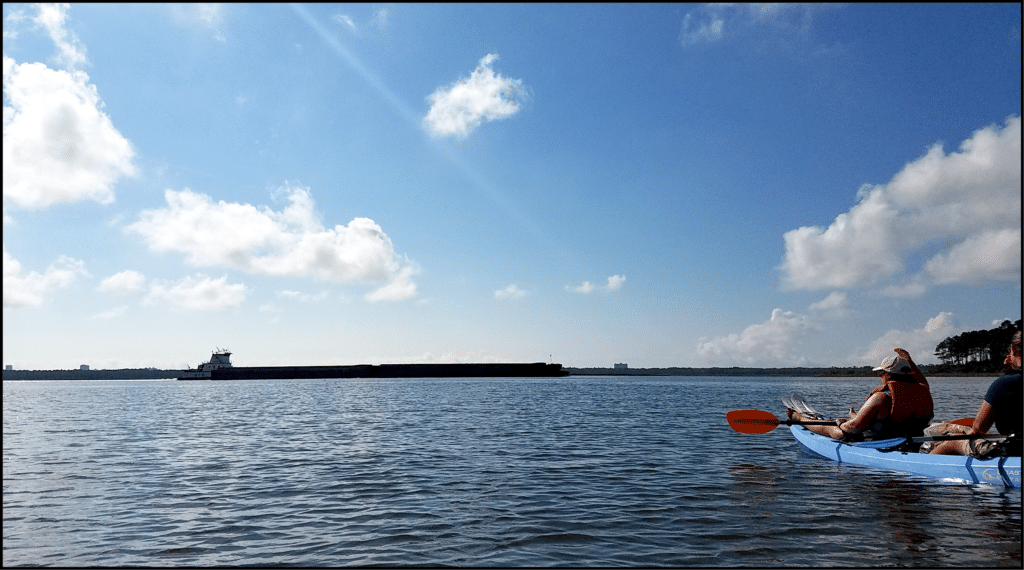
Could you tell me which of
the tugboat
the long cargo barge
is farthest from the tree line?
the tugboat

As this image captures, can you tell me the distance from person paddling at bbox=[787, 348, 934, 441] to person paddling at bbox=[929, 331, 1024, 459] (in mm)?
1833

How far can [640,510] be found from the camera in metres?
10.2

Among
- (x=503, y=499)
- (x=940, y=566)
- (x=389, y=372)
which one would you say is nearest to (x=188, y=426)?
(x=503, y=499)

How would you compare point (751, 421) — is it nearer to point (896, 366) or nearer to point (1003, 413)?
point (896, 366)

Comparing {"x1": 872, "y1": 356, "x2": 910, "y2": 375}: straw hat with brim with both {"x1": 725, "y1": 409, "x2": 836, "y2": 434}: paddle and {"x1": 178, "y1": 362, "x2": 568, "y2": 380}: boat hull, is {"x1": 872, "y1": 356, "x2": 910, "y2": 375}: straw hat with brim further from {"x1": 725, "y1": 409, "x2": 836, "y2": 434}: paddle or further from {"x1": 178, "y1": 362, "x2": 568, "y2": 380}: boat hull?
{"x1": 178, "y1": 362, "x2": 568, "y2": 380}: boat hull

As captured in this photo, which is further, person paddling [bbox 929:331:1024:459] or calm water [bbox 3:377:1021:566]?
person paddling [bbox 929:331:1024:459]

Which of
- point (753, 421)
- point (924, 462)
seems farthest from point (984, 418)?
point (753, 421)

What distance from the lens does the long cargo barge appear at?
11669cm

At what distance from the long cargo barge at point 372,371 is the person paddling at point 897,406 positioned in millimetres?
117618

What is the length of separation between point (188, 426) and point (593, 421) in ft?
60.0

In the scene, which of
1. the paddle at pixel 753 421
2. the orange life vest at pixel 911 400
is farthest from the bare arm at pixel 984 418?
the paddle at pixel 753 421

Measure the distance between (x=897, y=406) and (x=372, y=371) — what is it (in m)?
125

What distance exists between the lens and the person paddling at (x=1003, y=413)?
30.6 feet

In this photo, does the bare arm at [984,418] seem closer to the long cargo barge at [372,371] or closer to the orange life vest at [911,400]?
the orange life vest at [911,400]
